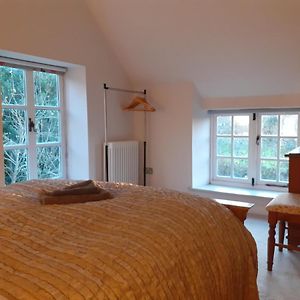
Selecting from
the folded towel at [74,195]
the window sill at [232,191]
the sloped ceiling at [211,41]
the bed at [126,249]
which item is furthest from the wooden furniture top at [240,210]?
the window sill at [232,191]

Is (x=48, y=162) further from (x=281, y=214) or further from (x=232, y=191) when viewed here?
(x=281, y=214)

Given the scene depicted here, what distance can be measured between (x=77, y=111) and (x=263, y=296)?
2586 mm

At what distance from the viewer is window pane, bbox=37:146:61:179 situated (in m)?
3.61

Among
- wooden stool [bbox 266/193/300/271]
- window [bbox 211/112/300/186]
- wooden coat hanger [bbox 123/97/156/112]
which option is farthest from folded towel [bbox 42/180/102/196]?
window [bbox 211/112/300/186]

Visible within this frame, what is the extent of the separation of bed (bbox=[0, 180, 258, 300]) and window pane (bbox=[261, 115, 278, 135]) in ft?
8.39

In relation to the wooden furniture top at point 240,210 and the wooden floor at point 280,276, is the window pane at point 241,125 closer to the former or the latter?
the wooden floor at point 280,276

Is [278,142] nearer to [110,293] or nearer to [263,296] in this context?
[263,296]

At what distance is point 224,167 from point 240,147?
0.34 m

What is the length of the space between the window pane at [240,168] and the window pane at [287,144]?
45 cm

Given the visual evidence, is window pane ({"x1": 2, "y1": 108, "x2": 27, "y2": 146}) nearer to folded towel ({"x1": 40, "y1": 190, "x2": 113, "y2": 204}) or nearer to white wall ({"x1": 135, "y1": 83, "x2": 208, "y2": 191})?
white wall ({"x1": 135, "y1": 83, "x2": 208, "y2": 191})

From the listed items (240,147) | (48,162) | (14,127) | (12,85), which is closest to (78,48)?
(12,85)

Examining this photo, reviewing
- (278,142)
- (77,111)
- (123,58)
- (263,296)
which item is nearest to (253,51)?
(278,142)

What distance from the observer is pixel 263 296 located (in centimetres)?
205

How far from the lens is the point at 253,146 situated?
4.03 m
